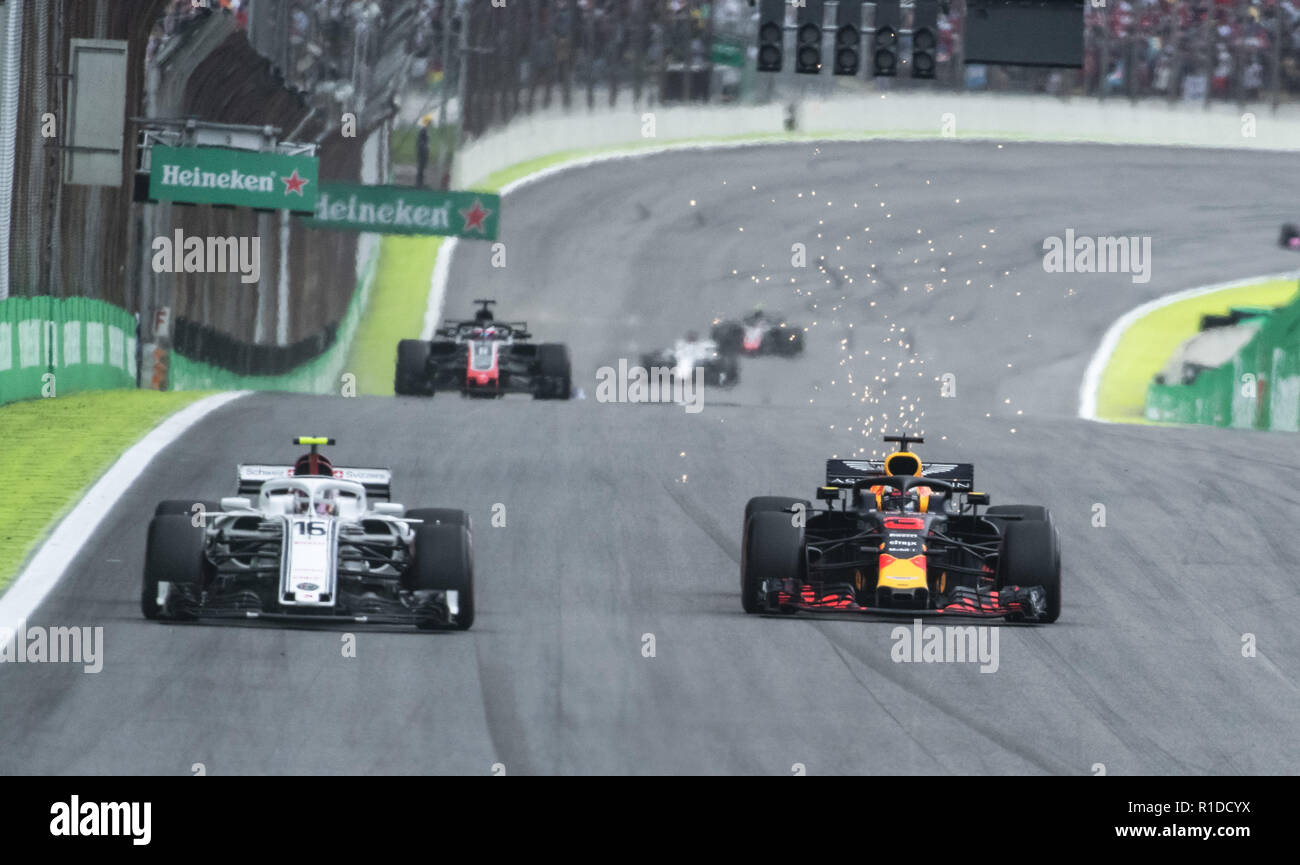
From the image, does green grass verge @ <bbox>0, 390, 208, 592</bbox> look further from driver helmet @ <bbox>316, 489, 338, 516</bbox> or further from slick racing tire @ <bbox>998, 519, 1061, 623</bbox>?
slick racing tire @ <bbox>998, 519, 1061, 623</bbox>

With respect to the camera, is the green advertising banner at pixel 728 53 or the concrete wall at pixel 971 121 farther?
the concrete wall at pixel 971 121

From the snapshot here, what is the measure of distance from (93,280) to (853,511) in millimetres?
12847

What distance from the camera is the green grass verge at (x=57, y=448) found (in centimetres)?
1585

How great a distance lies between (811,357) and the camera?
132 feet

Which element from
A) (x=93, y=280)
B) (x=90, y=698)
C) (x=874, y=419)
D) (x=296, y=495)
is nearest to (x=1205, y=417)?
(x=874, y=419)

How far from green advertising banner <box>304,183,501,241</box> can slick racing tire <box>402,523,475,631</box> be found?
20.8 metres

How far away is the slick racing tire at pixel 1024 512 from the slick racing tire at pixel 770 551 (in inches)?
56.2

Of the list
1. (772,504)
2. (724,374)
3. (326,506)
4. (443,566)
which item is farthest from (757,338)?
(443,566)

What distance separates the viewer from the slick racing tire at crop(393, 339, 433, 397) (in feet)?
88.8
